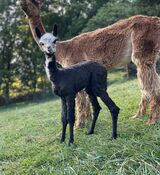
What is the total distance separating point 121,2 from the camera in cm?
2342

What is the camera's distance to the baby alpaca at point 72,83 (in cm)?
500

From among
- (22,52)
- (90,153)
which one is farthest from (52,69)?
(22,52)

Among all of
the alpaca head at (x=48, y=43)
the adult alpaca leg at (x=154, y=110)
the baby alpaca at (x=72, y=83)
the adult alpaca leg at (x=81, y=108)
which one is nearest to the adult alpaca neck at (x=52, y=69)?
the baby alpaca at (x=72, y=83)

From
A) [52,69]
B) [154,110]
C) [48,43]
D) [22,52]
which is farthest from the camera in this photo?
[22,52]

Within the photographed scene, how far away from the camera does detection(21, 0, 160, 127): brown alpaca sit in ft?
19.2

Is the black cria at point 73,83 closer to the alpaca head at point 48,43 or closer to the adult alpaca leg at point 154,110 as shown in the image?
the alpaca head at point 48,43

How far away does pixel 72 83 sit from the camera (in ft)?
16.7

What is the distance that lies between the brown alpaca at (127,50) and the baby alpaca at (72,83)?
33.6 inches

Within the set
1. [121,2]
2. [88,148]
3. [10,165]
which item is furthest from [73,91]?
[121,2]

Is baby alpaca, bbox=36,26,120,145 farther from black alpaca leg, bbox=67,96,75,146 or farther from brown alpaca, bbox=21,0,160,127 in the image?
brown alpaca, bbox=21,0,160,127

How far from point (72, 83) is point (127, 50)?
1.49 m

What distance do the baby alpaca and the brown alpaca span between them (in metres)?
0.85

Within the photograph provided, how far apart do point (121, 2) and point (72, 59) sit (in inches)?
708

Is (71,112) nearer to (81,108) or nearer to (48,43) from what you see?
(48,43)
